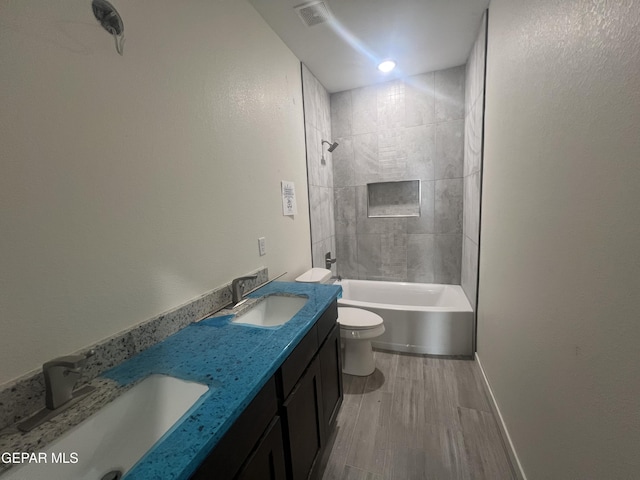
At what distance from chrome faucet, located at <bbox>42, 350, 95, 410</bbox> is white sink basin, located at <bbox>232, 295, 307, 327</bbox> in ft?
2.59

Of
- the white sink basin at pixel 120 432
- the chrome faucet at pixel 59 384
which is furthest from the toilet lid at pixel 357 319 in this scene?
the chrome faucet at pixel 59 384

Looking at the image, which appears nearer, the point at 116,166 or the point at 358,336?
the point at 116,166

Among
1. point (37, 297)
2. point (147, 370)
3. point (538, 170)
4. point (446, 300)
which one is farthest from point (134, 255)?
point (446, 300)

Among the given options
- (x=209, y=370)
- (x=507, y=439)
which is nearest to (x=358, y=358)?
(x=507, y=439)

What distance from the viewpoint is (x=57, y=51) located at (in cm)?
77

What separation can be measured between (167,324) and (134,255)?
32 cm

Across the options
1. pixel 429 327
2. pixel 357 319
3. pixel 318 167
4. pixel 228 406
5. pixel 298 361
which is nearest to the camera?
pixel 228 406

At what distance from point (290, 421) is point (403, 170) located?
8.69 ft

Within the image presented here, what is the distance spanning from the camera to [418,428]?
5.13ft

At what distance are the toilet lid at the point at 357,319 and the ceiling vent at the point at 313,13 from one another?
7.15ft

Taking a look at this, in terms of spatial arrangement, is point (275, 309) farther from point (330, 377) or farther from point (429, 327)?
point (429, 327)

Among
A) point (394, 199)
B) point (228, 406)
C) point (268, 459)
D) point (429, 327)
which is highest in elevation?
point (394, 199)

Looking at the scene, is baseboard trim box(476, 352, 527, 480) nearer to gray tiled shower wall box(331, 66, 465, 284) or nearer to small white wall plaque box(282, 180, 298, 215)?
gray tiled shower wall box(331, 66, 465, 284)

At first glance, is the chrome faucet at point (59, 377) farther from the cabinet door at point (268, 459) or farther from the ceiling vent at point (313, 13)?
the ceiling vent at point (313, 13)
